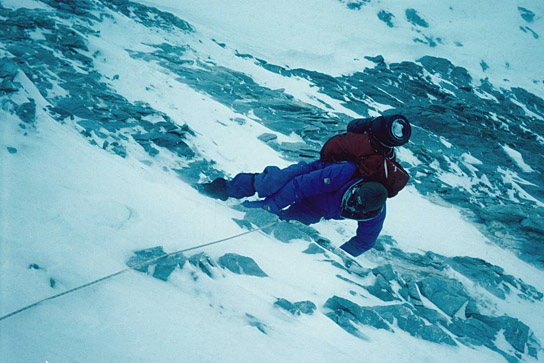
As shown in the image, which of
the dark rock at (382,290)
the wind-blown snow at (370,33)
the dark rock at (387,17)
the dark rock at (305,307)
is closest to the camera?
the dark rock at (305,307)

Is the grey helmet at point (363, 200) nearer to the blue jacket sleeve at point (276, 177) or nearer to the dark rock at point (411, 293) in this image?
the blue jacket sleeve at point (276, 177)

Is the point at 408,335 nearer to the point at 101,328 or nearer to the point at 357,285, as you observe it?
the point at 357,285

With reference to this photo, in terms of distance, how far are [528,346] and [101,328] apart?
18.5 ft

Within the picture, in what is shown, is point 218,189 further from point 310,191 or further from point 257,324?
point 257,324

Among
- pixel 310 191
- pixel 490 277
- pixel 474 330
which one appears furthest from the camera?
pixel 490 277

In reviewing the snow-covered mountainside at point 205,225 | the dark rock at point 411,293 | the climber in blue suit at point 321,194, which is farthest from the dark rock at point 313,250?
the dark rock at point 411,293

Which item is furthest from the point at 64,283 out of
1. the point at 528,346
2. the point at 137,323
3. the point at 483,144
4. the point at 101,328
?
the point at 483,144

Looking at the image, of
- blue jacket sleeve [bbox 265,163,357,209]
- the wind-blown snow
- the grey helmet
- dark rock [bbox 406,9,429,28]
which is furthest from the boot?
dark rock [bbox 406,9,429,28]

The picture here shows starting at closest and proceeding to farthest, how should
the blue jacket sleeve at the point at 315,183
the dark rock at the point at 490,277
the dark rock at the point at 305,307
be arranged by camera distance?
the dark rock at the point at 305,307 → the blue jacket sleeve at the point at 315,183 → the dark rock at the point at 490,277

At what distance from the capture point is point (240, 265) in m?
2.55

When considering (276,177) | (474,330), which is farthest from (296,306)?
(474,330)

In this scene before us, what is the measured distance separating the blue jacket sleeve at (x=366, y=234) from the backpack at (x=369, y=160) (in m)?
0.33

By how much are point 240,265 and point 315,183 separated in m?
1.12

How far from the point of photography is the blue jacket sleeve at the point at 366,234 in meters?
2.93
